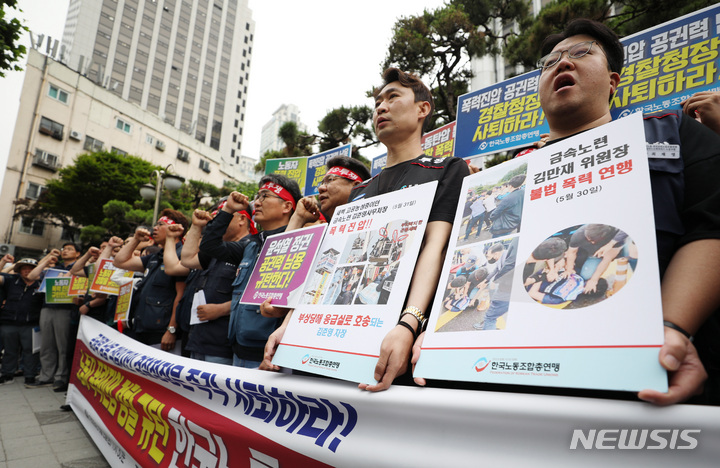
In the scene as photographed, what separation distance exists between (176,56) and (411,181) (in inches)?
2361

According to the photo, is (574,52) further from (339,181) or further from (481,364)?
(339,181)

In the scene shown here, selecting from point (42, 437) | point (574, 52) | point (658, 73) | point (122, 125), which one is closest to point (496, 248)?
point (574, 52)

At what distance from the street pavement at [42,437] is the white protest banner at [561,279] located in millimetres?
3363

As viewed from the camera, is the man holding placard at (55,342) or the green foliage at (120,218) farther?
the green foliage at (120,218)

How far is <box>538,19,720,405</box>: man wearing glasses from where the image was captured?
28.0 inches

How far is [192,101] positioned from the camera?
51938 mm

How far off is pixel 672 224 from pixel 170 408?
2.27 meters

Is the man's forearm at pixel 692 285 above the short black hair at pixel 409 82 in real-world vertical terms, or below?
below

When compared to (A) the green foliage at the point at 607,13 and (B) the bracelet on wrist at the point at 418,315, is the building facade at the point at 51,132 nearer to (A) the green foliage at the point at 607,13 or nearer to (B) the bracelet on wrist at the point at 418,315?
(A) the green foliage at the point at 607,13

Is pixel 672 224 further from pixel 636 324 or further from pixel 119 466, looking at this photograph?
pixel 119 466

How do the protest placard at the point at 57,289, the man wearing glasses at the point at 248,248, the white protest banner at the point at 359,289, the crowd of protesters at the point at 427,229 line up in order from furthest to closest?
the protest placard at the point at 57,289
the man wearing glasses at the point at 248,248
the white protest banner at the point at 359,289
the crowd of protesters at the point at 427,229

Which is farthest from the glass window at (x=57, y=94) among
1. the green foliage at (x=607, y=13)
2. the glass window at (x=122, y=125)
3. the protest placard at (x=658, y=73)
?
the protest placard at (x=658, y=73)

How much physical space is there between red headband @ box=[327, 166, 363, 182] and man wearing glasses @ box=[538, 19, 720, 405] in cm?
158

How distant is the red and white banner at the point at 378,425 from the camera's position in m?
0.69
